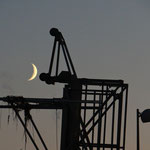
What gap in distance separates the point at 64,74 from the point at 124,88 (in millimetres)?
4641

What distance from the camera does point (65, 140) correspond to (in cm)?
2769

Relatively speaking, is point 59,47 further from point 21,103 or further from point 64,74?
point 21,103

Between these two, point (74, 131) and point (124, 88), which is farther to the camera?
point (124, 88)

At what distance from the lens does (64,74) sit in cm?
2844

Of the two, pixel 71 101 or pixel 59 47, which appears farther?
pixel 59 47

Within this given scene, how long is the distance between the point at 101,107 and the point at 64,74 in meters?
3.52

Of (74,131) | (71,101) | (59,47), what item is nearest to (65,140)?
(74,131)

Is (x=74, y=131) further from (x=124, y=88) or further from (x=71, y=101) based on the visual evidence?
(x=124, y=88)

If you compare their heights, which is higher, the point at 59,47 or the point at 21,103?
the point at 59,47

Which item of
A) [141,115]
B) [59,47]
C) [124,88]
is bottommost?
[141,115]

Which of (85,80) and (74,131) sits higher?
(85,80)

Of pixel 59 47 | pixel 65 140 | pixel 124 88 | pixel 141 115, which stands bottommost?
pixel 65 140

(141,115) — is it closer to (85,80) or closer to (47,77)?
(85,80)

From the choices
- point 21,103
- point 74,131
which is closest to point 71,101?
point 74,131
